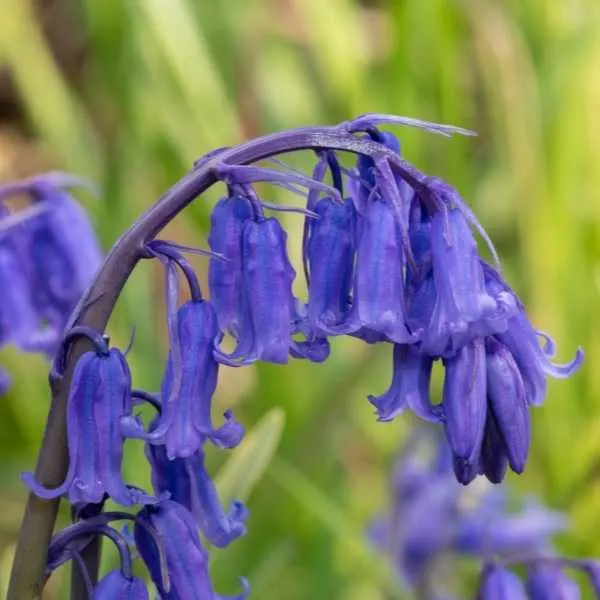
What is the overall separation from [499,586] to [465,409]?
618 millimetres

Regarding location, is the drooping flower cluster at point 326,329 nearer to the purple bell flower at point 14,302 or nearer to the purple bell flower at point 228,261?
the purple bell flower at point 228,261

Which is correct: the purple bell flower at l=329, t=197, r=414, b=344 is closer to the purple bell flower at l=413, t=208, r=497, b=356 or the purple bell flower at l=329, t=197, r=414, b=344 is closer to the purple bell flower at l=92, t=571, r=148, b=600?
the purple bell flower at l=413, t=208, r=497, b=356

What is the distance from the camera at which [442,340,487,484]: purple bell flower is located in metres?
1.21

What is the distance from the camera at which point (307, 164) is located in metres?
3.91

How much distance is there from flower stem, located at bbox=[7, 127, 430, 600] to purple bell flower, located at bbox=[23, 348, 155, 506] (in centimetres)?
4

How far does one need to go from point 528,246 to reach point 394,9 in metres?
0.82

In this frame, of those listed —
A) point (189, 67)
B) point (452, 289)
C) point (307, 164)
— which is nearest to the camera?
point (452, 289)

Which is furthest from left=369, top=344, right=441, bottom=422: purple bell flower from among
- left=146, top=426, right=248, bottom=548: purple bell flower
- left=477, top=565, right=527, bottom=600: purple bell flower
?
left=477, top=565, right=527, bottom=600: purple bell flower

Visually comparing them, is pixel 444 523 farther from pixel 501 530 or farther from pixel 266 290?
pixel 266 290

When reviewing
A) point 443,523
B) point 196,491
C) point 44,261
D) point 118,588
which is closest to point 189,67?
point 443,523

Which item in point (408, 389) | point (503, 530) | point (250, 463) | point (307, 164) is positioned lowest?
point (503, 530)

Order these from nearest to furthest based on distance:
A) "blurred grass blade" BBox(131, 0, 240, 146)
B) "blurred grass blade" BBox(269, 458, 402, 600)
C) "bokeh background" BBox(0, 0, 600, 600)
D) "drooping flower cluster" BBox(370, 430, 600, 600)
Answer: "blurred grass blade" BBox(269, 458, 402, 600) < "drooping flower cluster" BBox(370, 430, 600, 600) < "bokeh background" BBox(0, 0, 600, 600) < "blurred grass blade" BBox(131, 0, 240, 146)

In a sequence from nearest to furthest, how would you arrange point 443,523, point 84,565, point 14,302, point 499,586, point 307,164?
point 84,565, point 499,586, point 14,302, point 443,523, point 307,164

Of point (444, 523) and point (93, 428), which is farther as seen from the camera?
point (444, 523)
